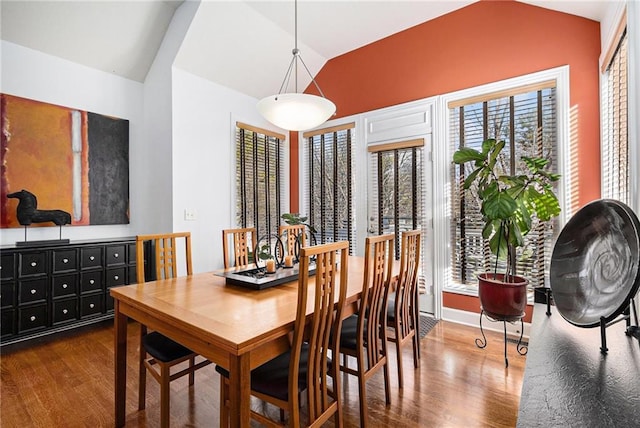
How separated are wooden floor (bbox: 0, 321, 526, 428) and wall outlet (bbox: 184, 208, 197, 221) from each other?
4.46ft

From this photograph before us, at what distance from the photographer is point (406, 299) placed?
7.29ft


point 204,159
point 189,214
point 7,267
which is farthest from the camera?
point 204,159

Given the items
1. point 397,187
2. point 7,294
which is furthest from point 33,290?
point 397,187

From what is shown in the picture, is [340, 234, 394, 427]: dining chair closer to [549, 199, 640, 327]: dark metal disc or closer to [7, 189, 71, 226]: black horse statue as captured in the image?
[549, 199, 640, 327]: dark metal disc

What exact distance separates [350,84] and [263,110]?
2.33 meters

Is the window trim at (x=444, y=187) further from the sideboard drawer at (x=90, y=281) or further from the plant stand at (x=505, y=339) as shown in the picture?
the sideboard drawer at (x=90, y=281)

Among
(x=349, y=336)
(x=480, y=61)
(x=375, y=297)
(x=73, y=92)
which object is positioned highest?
(x=480, y=61)

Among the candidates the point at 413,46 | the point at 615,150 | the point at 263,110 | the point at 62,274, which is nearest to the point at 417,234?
the point at 263,110

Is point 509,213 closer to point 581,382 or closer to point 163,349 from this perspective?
point 581,382

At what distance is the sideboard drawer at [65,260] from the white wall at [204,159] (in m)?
0.91

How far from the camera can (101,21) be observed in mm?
3057

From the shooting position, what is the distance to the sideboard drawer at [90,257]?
298 centimetres

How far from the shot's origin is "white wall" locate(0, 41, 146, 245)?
2926mm

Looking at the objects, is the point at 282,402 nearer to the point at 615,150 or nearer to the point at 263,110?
the point at 263,110
